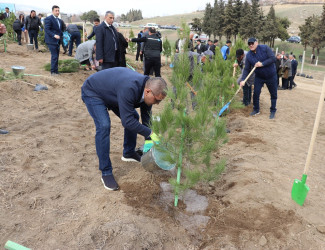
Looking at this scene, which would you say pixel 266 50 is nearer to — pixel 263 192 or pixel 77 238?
pixel 263 192

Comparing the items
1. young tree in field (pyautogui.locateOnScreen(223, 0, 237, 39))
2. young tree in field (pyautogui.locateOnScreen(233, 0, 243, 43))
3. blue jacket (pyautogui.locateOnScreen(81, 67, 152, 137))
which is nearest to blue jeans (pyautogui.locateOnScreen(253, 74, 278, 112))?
blue jacket (pyautogui.locateOnScreen(81, 67, 152, 137))

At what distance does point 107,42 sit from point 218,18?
33.3 metres

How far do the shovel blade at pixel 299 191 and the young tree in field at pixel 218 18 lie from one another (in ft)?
107

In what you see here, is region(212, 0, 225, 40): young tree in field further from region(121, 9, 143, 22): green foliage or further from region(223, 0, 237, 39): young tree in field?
region(121, 9, 143, 22): green foliage

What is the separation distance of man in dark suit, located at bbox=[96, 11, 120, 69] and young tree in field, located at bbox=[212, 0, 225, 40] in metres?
29.8

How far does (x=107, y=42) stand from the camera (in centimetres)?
570

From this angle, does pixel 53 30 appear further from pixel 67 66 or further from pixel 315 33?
pixel 315 33

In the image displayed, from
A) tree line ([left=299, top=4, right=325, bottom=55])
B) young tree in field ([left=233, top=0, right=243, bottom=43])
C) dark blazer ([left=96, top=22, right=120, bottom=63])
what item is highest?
young tree in field ([left=233, top=0, right=243, bottom=43])

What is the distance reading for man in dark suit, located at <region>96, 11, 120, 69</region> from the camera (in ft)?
18.4

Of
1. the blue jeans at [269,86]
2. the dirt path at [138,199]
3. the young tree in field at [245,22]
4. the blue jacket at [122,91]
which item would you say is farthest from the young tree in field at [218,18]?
the blue jacket at [122,91]

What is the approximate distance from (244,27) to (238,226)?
99.9ft

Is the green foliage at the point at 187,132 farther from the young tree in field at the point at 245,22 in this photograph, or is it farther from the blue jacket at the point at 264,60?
the young tree in field at the point at 245,22

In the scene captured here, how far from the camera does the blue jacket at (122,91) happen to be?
2730 mm

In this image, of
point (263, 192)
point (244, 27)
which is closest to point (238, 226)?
point (263, 192)
